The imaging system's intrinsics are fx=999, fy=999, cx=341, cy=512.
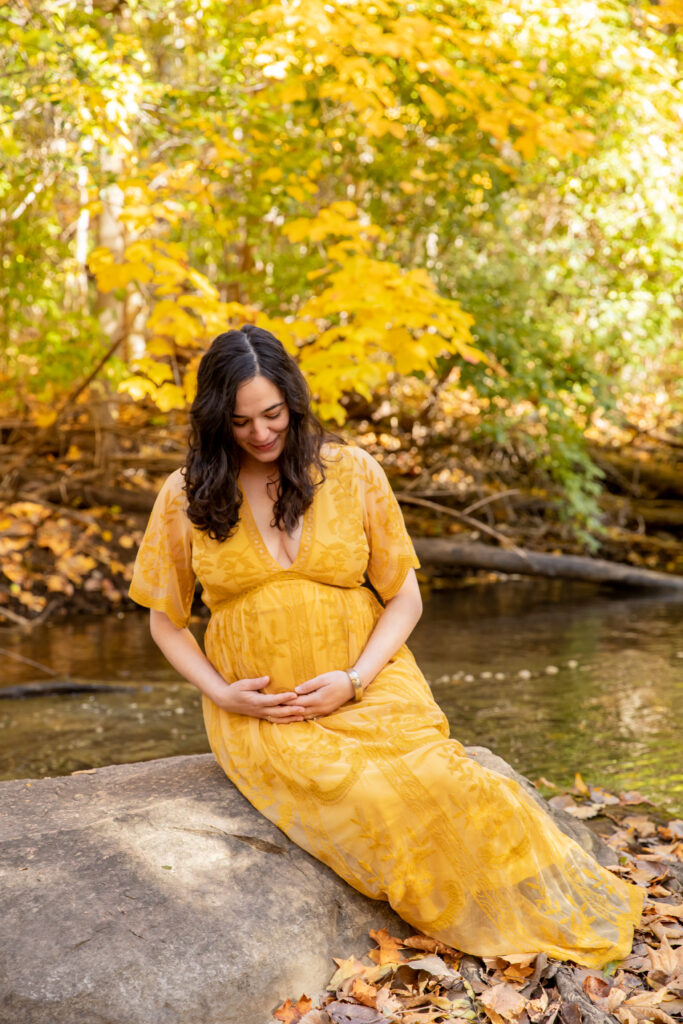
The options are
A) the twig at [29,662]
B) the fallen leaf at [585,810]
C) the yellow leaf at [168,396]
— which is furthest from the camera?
the twig at [29,662]

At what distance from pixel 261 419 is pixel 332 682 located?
73 centimetres

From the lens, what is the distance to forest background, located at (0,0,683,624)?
6.02 metres

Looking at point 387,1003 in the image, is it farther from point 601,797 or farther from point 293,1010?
point 601,797

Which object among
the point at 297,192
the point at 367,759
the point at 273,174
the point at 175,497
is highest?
the point at 273,174

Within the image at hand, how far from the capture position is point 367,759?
2.56 meters

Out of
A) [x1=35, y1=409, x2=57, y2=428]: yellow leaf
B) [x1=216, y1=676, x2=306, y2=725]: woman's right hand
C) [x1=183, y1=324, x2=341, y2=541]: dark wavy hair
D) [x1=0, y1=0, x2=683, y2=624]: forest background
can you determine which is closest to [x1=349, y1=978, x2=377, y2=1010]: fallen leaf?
[x1=216, y1=676, x2=306, y2=725]: woman's right hand

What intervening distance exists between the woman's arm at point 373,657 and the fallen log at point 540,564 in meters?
6.82

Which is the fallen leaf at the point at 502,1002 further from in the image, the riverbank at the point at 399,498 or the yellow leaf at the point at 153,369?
the riverbank at the point at 399,498

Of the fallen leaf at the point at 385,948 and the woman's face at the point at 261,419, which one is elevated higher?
the woman's face at the point at 261,419

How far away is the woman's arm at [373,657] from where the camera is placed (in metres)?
2.66

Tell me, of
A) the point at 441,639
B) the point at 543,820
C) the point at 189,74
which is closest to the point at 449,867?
the point at 543,820

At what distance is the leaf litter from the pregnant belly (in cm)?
71

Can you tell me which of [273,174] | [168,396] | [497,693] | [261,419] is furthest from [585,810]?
[273,174]

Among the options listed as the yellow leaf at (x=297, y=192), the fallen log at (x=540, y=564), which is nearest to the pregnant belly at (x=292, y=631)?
the yellow leaf at (x=297, y=192)
